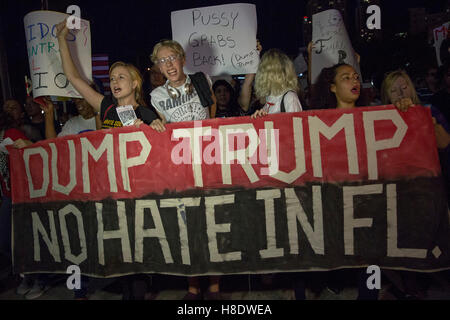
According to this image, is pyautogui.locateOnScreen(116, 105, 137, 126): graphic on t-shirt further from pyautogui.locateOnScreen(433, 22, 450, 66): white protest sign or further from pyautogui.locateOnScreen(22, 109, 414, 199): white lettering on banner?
pyautogui.locateOnScreen(433, 22, 450, 66): white protest sign

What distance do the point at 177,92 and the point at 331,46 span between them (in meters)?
1.84

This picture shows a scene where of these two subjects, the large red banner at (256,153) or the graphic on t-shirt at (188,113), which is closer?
the large red banner at (256,153)

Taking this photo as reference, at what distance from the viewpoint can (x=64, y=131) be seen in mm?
3371

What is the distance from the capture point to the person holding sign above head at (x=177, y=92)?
2801 millimetres

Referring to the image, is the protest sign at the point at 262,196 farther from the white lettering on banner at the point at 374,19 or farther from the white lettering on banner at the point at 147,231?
the white lettering on banner at the point at 374,19

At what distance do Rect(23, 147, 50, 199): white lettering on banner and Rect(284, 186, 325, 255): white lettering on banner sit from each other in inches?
80.2

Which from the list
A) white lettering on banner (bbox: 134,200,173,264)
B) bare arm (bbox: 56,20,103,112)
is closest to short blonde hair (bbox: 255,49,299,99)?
white lettering on banner (bbox: 134,200,173,264)

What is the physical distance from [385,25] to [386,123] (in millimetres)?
42433

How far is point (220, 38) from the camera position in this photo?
11.8 ft

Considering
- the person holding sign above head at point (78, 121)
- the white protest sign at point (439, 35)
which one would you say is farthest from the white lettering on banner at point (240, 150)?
the white protest sign at point (439, 35)

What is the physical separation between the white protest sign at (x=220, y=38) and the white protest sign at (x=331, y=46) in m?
0.66

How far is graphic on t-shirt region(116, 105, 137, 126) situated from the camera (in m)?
2.72

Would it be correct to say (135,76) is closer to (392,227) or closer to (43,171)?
(43,171)
